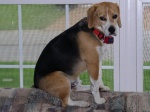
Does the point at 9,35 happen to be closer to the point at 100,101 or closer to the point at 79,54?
the point at 79,54

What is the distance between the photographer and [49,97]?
1925 millimetres

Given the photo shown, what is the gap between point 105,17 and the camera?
1.90m

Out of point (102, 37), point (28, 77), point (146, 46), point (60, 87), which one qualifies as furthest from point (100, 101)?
point (28, 77)

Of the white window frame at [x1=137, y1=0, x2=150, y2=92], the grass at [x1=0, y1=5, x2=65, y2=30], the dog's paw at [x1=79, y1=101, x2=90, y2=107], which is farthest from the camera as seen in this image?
the grass at [x1=0, y1=5, x2=65, y2=30]

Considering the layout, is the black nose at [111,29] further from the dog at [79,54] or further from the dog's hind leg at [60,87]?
the dog's hind leg at [60,87]

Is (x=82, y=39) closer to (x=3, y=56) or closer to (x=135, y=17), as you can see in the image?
(x=135, y=17)

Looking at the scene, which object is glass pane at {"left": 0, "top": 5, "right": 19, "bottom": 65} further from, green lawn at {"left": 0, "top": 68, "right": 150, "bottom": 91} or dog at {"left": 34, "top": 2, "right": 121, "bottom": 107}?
dog at {"left": 34, "top": 2, "right": 121, "bottom": 107}

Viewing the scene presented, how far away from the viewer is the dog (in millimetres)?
1898

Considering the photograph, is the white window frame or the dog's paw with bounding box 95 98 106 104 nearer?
the dog's paw with bounding box 95 98 106 104

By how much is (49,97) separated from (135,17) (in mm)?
756

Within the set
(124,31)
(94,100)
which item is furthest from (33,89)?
(124,31)

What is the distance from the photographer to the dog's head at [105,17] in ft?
6.21

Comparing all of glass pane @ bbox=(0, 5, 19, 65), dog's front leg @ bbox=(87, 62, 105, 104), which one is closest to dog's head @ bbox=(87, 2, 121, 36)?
dog's front leg @ bbox=(87, 62, 105, 104)

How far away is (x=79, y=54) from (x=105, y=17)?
0.26 m
